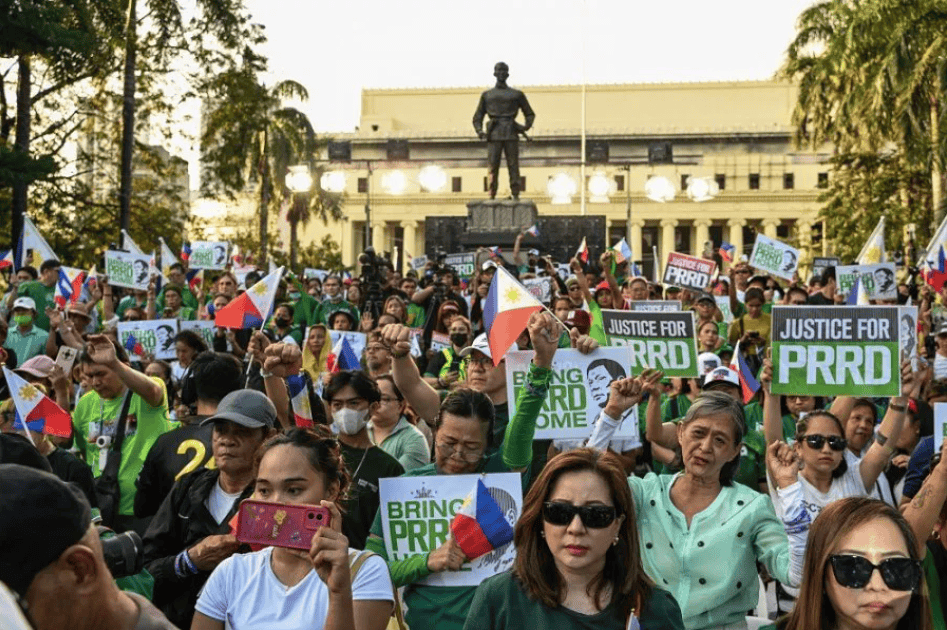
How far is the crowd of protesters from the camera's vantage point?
3.68 metres

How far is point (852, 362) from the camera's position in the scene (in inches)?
310

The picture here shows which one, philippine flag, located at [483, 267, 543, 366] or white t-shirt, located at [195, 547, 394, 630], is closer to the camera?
white t-shirt, located at [195, 547, 394, 630]

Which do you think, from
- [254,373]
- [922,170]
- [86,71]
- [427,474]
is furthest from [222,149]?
[427,474]

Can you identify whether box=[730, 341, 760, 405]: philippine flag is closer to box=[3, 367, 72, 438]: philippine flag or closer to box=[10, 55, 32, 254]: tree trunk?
box=[3, 367, 72, 438]: philippine flag

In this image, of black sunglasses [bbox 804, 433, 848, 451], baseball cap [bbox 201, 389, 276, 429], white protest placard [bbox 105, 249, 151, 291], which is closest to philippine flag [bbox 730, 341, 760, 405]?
black sunglasses [bbox 804, 433, 848, 451]

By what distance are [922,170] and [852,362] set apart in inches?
1004

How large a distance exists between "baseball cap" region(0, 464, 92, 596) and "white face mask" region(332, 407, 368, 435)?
12.7ft

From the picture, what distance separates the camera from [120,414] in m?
7.29

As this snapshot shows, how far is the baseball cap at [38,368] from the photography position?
8.33m

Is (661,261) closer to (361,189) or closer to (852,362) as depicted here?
(361,189)

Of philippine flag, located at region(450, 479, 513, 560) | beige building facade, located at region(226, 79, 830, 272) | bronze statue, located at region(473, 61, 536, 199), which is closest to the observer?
philippine flag, located at region(450, 479, 513, 560)

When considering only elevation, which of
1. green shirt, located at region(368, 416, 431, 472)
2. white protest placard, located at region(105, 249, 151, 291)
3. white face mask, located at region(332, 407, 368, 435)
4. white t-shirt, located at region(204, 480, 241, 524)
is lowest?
white t-shirt, located at region(204, 480, 241, 524)

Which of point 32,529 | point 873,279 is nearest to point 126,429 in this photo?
point 32,529

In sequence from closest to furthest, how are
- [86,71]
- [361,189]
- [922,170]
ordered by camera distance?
[86,71] < [922,170] < [361,189]
